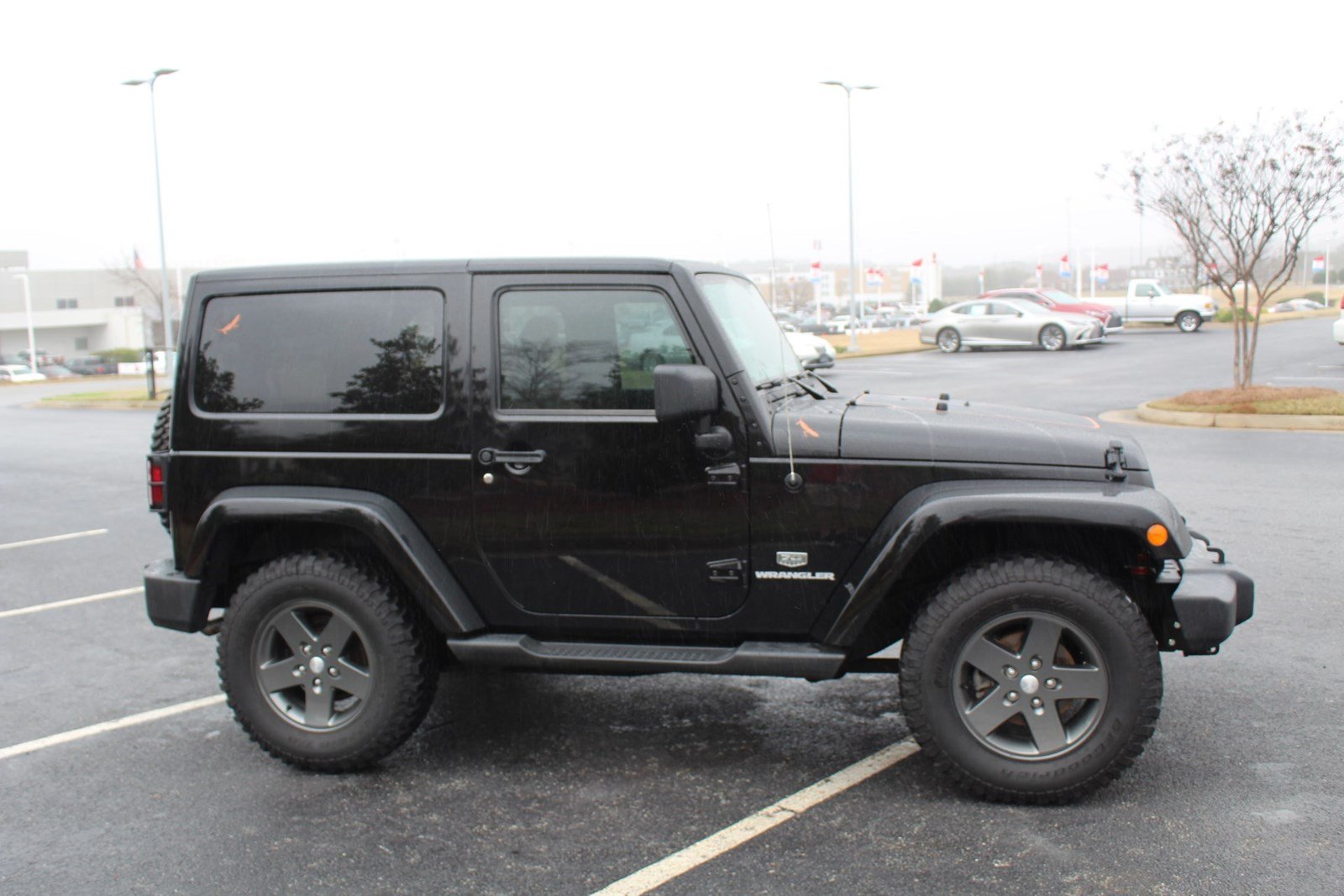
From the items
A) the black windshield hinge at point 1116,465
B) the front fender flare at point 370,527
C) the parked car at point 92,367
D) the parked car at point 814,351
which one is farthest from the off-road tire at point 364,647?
the parked car at point 92,367

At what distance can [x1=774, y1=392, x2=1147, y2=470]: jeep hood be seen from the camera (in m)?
4.30

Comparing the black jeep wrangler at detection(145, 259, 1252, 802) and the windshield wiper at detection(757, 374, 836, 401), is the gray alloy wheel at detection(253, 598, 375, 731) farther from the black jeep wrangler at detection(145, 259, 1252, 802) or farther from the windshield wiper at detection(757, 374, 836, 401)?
the windshield wiper at detection(757, 374, 836, 401)

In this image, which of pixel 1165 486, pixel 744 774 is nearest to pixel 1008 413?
pixel 744 774

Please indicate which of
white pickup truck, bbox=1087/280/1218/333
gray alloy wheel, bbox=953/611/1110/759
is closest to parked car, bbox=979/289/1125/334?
white pickup truck, bbox=1087/280/1218/333

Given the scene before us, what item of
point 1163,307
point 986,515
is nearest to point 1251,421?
point 986,515

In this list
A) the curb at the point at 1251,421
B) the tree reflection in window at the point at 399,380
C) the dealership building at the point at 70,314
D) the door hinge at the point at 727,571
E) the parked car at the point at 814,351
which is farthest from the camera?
the dealership building at the point at 70,314

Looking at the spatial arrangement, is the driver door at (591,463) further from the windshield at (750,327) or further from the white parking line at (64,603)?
the white parking line at (64,603)

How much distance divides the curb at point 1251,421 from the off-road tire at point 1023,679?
1212 cm

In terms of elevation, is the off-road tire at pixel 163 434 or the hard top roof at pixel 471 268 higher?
the hard top roof at pixel 471 268

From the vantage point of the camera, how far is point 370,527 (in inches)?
180

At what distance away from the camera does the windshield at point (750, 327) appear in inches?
181

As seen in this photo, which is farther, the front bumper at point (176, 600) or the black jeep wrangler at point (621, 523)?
the front bumper at point (176, 600)

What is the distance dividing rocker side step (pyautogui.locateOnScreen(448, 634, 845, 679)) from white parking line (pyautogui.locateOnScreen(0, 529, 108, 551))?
6.83m

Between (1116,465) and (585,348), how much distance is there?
75.8 inches
